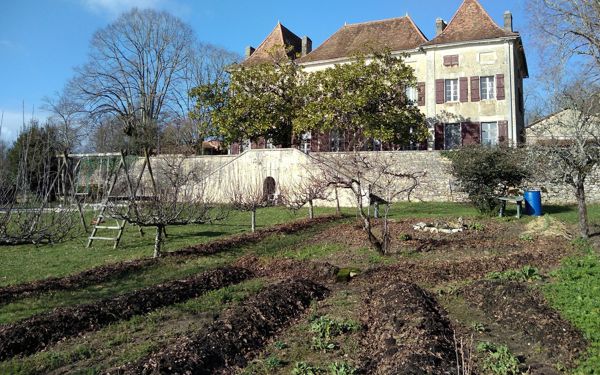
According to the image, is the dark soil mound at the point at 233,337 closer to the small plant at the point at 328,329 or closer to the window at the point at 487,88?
the small plant at the point at 328,329

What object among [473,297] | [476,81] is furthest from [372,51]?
[473,297]

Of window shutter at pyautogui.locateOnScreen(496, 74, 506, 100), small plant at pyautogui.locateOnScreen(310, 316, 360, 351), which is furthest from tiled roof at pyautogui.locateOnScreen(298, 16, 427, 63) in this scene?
small plant at pyautogui.locateOnScreen(310, 316, 360, 351)

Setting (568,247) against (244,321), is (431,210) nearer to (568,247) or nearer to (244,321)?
(568,247)

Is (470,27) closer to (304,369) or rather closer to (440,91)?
(440,91)

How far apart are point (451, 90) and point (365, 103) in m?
8.27

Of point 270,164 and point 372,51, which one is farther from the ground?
point 372,51

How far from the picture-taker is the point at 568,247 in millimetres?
11188

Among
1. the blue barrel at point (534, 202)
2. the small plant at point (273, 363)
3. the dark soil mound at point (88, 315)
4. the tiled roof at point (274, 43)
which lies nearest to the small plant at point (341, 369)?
the small plant at point (273, 363)

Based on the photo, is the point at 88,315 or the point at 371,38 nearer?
the point at 88,315

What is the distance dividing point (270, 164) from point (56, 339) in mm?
22660

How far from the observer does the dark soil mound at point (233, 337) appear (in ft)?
16.4

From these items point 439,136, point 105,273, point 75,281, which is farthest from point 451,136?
point 75,281

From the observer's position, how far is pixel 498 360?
497 cm

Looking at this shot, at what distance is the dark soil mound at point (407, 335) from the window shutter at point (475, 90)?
27484 millimetres
